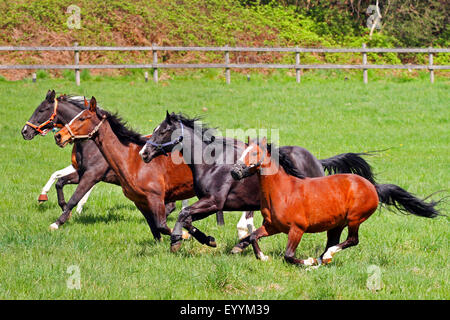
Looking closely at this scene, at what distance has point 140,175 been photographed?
786 cm

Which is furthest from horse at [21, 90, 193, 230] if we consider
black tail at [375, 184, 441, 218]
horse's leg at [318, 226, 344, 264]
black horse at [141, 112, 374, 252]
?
black tail at [375, 184, 441, 218]

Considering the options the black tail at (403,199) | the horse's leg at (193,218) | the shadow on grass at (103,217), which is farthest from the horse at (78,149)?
the black tail at (403,199)

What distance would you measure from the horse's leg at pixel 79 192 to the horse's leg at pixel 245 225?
2.57m

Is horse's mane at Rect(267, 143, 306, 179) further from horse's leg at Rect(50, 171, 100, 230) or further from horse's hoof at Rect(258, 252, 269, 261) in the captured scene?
horse's leg at Rect(50, 171, 100, 230)

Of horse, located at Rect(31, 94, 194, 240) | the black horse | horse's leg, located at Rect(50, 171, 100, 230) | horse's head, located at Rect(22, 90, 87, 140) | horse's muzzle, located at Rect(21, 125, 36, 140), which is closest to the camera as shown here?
the black horse

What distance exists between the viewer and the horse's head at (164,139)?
24.2ft

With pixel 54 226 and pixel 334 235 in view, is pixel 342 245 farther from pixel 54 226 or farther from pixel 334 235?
pixel 54 226

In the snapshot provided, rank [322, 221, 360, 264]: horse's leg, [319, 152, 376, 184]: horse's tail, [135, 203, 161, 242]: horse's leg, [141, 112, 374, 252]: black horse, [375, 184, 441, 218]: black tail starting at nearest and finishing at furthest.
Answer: [322, 221, 360, 264]: horse's leg, [141, 112, 374, 252]: black horse, [375, 184, 441, 218]: black tail, [135, 203, 161, 242]: horse's leg, [319, 152, 376, 184]: horse's tail

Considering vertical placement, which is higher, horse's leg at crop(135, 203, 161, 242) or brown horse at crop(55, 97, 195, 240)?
brown horse at crop(55, 97, 195, 240)

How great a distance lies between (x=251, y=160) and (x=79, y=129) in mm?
2644

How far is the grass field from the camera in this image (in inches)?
232

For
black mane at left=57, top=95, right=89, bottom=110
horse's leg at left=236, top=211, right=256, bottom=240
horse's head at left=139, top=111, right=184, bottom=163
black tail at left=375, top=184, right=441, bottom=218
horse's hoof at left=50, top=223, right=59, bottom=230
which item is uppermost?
black mane at left=57, top=95, right=89, bottom=110

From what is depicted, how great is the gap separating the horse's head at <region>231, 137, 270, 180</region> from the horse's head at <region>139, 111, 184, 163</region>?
54.9 inches

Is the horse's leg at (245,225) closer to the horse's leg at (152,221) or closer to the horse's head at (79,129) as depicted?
the horse's leg at (152,221)
